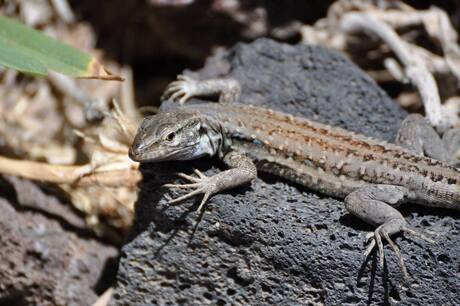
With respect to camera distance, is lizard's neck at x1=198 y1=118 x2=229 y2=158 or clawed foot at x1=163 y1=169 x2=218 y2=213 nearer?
clawed foot at x1=163 y1=169 x2=218 y2=213

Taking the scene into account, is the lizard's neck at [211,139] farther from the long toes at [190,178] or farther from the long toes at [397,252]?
the long toes at [397,252]

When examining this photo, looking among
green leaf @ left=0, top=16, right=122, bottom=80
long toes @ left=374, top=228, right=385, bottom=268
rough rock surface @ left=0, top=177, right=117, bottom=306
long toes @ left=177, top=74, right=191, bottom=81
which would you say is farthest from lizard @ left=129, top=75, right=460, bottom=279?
rough rock surface @ left=0, top=177, right=117, bottom=306

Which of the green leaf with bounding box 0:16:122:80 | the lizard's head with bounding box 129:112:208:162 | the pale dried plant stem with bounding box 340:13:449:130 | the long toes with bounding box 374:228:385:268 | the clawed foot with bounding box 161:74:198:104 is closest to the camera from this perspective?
the long toes with bounding box 374:228:385:268

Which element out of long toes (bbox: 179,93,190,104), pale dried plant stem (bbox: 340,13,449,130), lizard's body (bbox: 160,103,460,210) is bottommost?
lizard's body (bbox: 160,103,460,210)

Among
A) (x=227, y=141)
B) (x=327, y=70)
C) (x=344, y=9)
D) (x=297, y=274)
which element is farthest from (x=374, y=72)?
(x=297, y=274)

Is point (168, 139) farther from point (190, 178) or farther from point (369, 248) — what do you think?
point (369, 248)

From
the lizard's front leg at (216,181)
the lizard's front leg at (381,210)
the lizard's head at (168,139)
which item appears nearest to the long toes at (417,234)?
the lizard's front leg at (381,210)

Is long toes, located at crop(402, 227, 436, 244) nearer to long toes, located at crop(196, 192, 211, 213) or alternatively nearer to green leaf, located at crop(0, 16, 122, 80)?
long toes, located at crop(196, 192, 211, 213)
